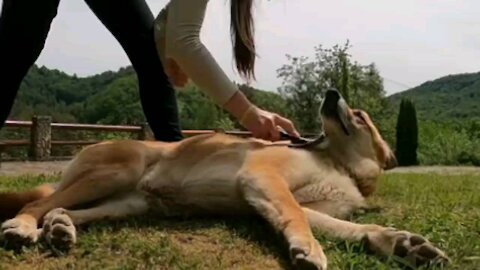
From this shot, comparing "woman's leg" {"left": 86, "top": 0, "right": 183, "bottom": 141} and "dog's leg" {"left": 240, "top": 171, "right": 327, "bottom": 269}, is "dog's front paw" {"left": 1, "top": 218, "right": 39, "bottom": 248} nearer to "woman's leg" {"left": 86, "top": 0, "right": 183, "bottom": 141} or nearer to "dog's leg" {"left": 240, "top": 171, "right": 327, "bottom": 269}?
"dog's leg" {"left": 240, "top": 171, "right": 327, "bottom": 269}

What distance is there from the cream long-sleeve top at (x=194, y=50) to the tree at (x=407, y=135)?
909 inches

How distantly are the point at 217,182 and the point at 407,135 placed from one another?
955 inches

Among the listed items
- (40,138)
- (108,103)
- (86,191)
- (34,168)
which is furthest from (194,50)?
(108,103)

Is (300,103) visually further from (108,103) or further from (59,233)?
(59,233)

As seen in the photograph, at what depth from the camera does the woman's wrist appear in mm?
3273

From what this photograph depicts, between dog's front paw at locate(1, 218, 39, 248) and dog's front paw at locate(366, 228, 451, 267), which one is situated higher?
dog's front paw at locate(366, 228, 451, 267)

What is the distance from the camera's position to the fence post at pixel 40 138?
16.2 meters

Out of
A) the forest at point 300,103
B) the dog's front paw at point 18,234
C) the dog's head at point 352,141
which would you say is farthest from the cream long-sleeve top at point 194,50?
the forest at point 300,103

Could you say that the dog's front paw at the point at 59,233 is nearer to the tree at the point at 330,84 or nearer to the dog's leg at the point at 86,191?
the dog's leg at the point at 86,191

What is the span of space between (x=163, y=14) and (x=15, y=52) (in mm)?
795

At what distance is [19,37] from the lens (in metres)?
3.32

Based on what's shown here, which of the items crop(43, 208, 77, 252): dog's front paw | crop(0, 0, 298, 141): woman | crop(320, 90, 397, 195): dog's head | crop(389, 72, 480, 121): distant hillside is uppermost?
crop(0, 0, 298, 141): woman

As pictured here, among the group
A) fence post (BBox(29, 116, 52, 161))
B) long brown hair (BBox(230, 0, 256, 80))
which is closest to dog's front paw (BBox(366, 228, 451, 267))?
long brown hair (BBox(230, 0, 256, 80))

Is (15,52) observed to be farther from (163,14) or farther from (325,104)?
(325,104)
